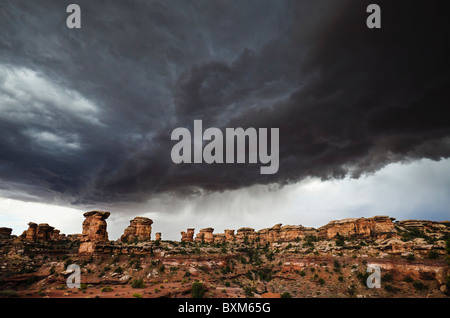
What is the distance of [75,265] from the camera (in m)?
58.2

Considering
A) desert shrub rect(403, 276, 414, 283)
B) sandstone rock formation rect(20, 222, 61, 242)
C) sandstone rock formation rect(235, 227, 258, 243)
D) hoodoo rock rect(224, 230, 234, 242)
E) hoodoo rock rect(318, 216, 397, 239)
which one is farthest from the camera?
hoodoo rock rect(224, 230, 234, 242)

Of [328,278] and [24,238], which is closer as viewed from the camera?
[328,278]

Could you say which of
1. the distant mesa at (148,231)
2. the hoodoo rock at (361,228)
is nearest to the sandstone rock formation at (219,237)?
the distant mesa at (148,231)

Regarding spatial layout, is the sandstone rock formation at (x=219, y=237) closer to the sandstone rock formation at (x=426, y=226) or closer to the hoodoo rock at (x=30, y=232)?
the hoodoo rock at (x=30, y=232)

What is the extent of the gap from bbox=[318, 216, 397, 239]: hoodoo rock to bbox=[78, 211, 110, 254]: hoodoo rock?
9109 cm

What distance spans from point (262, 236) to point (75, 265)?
94.7 metres

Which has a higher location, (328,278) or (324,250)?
(324,250)

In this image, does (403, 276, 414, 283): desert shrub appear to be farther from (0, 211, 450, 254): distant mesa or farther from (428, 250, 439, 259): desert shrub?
(0, 211, 450, 254): distant mesa

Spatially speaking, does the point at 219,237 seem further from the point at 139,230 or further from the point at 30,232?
the point at 30,232

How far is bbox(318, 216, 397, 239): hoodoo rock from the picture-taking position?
7331 cm

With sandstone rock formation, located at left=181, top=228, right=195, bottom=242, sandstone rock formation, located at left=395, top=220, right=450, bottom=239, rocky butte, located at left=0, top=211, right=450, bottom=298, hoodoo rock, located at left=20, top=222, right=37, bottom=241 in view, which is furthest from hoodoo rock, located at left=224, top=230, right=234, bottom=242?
hoodoo rock, located at left=20, top=222, right=37, bottom=241

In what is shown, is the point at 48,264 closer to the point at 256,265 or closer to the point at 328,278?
the point at 256,265
